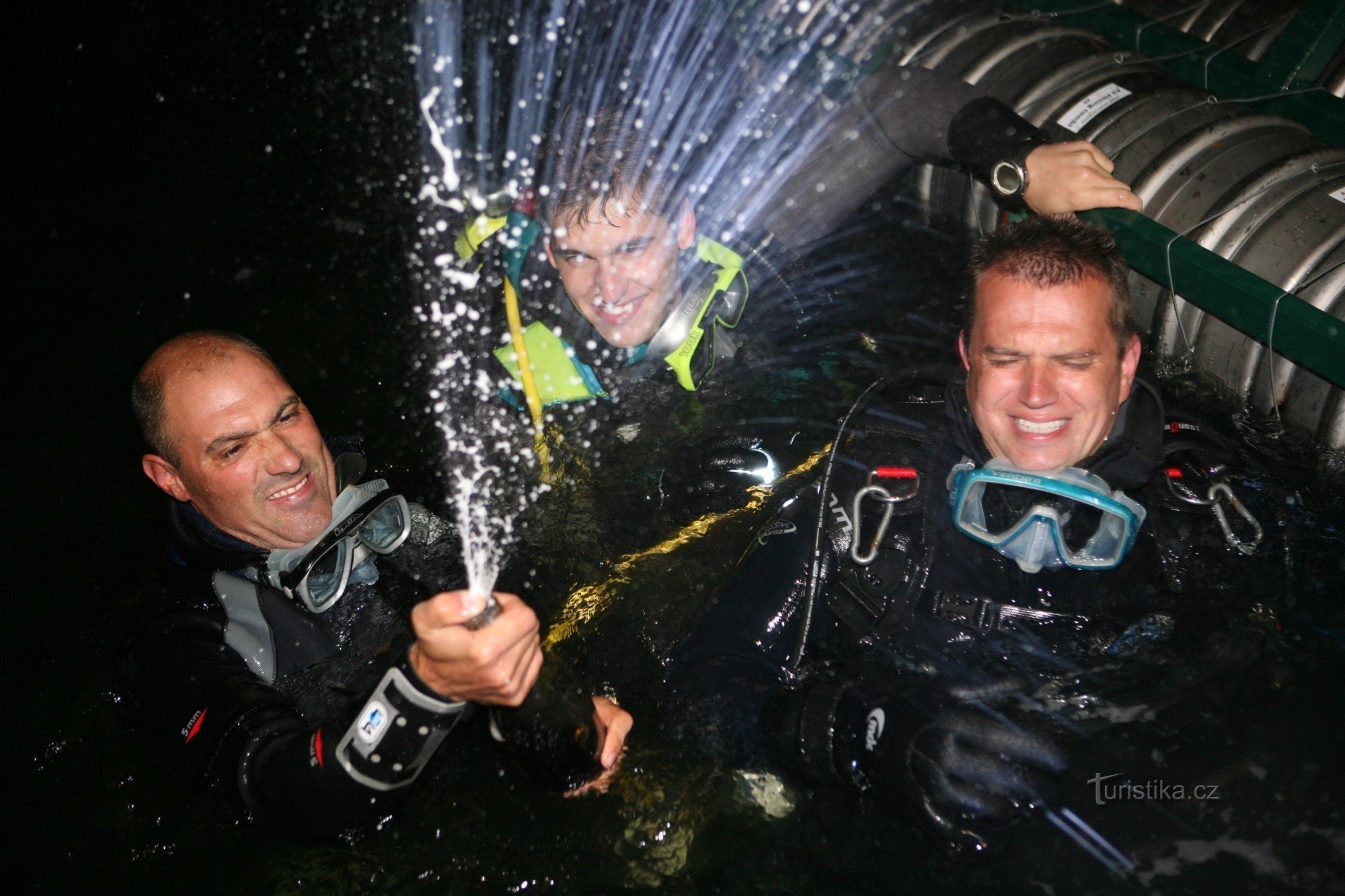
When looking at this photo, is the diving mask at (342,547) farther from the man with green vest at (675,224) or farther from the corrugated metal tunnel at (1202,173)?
the corrugated metal tunnel at (1202,173)

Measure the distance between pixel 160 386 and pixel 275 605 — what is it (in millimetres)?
836

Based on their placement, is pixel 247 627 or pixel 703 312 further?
pixel 703 312

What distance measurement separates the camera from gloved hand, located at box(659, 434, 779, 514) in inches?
141

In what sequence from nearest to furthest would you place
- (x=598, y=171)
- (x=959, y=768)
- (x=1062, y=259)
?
(x=959, y=768), (x=1062, y=259), (x=598, y=171)

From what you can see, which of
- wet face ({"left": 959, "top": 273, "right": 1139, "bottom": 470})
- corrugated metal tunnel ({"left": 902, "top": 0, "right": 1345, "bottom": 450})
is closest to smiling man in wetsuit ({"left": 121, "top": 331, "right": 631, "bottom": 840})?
wet face ({"left": 959, "top": 273, "right": 1139, "bottom": 470})

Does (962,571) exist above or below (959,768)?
above

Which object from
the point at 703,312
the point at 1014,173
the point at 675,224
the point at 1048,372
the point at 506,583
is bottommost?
the point at 506,583

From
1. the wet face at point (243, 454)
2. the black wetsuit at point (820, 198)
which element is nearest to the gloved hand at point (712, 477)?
the black wetsuit at point (820, 198)

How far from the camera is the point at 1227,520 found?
2674mm

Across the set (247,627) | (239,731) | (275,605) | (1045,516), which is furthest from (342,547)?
(1045,516)

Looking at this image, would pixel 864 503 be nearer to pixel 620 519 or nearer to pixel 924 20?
pixel 620 519

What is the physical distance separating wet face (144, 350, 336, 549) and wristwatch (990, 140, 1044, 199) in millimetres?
2759

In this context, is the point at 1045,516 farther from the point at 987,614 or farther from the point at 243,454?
the point at 243,454

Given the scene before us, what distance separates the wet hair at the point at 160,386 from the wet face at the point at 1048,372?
2.55 m
